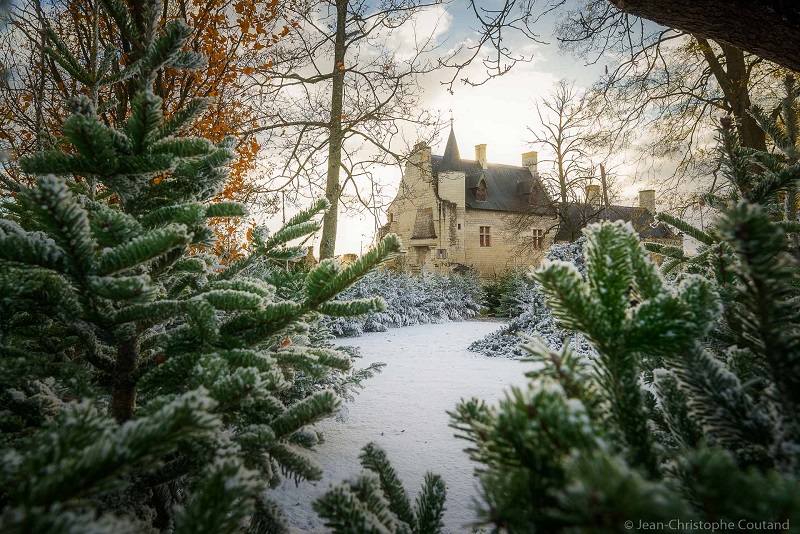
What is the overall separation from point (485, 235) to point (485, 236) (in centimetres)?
7

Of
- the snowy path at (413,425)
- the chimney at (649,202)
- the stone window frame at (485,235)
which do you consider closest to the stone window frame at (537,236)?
the stone window frame at (485,235)

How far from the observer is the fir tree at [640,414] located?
38 cm

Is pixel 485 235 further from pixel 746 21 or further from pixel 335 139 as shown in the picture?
pixel 746 21

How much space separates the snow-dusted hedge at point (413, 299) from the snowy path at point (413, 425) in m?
3.56

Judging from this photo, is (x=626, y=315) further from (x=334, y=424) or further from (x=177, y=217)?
(x=334, y=424)

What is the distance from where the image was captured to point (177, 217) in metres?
1.08

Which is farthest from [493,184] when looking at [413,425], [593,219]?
[413,425]

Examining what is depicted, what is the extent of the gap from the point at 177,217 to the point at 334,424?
9.92 feet

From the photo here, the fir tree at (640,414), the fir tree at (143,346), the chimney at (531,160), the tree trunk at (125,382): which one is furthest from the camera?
the chimney at (531,160)

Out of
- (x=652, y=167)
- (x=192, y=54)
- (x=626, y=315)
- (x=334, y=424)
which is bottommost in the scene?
(x=334, y=424)

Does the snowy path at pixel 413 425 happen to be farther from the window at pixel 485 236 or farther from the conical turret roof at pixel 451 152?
the conical turret roof at pixel 451 152

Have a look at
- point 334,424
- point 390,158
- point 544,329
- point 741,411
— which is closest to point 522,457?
point 741,411

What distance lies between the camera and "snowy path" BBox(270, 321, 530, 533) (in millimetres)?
2188

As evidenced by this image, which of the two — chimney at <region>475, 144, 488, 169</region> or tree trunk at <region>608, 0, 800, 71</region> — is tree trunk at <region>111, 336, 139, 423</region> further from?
chimney at <region>475, 144, 488, 169</region>
